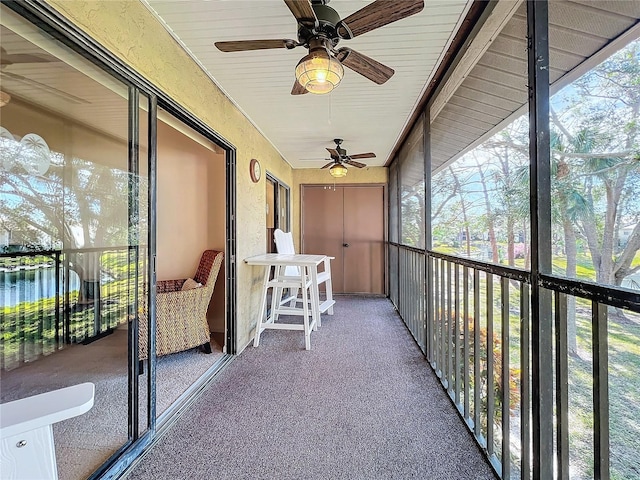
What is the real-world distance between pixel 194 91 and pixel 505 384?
8.25 ft

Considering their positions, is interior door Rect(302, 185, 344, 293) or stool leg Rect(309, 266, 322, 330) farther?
interior door Rect(302, 185, 344, 293)

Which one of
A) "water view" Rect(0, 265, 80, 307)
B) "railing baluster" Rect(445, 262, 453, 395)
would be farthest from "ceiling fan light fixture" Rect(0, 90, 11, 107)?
"railing baluster" Rect(445, 262, 453, 395)

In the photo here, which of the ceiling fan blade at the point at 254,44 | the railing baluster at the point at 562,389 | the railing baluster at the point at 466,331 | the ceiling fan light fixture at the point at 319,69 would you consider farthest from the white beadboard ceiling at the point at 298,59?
the railing baluster at the point at 562,389

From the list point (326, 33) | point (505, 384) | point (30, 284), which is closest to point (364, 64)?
point (326, 33)

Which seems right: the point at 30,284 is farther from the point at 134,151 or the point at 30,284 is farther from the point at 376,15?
the point at 376,15

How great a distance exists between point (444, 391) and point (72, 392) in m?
2.10

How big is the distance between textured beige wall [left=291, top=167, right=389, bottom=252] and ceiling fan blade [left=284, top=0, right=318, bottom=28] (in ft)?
13.4

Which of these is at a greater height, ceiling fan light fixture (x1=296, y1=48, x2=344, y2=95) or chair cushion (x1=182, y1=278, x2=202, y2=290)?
ceiling fan light fixture (x1=296, y1=48, x2=344, y2=95)

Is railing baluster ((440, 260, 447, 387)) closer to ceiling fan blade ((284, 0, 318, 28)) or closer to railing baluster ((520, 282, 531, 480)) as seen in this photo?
railing baluster ((520, 282, 531, 480))

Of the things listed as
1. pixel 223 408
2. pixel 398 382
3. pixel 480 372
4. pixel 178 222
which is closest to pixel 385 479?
pixel 480 372

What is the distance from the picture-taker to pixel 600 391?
0.84 metres

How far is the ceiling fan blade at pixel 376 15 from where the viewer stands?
3.89 ft

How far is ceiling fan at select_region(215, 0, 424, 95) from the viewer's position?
121 centimetres

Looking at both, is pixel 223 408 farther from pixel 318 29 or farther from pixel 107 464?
pixel 318 29
